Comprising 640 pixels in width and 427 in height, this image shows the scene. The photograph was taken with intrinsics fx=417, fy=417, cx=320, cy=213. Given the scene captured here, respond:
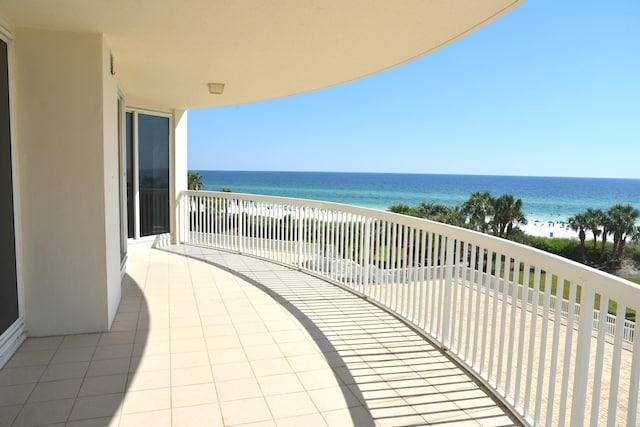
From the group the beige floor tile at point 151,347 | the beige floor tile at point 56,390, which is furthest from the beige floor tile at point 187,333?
the beige floor tile at point 56,390

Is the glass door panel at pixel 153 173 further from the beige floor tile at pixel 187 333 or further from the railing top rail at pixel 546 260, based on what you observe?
the railing top rail at pixel 546 260

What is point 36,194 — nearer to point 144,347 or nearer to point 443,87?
point 144,347

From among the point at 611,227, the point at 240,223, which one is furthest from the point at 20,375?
the point at 611,227

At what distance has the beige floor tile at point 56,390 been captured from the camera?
2.31 metres

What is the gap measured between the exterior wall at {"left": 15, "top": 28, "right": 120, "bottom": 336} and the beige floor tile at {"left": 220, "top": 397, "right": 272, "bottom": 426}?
1.64 meters

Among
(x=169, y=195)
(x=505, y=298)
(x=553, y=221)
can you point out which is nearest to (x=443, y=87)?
(x=553, y=221)

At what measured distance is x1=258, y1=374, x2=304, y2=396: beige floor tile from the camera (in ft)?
8.00

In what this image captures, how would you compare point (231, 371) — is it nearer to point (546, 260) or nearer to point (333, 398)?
point (333, 398)

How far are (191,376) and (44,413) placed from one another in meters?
0.76

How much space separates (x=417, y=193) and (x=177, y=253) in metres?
50.6

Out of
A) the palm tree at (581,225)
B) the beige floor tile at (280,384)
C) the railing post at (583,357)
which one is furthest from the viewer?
the palm tree at (581,225)

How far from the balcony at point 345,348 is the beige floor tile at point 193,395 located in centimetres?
1

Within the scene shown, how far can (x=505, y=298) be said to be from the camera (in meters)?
2.36

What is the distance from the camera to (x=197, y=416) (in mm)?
2156
